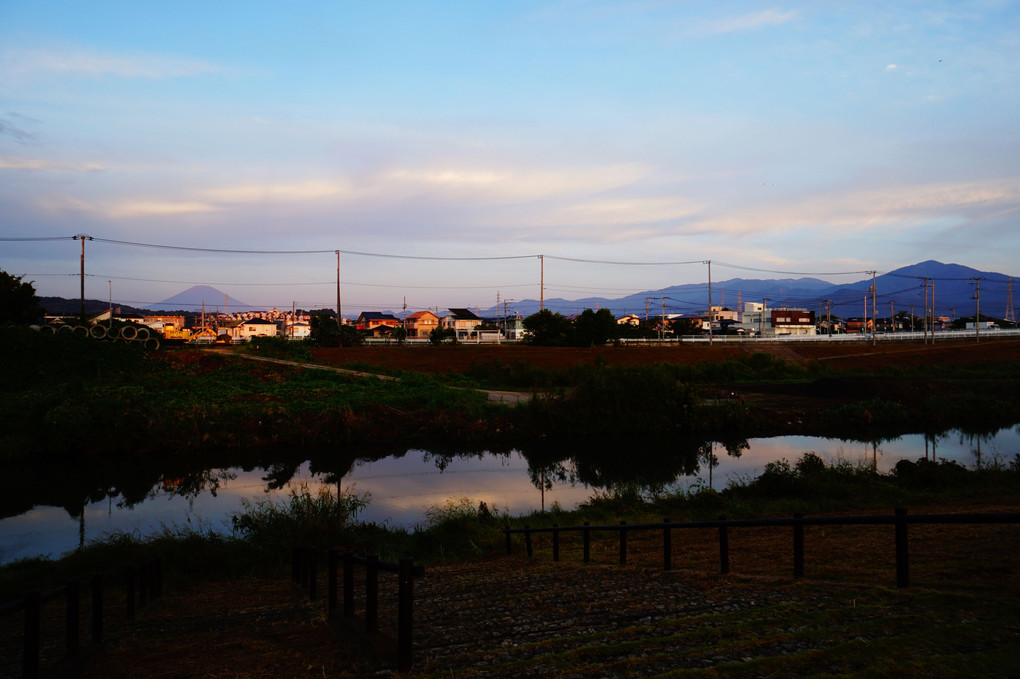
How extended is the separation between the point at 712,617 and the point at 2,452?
26.9m

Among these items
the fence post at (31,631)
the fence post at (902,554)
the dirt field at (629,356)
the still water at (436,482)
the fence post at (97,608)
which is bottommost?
the still water at (436,482)

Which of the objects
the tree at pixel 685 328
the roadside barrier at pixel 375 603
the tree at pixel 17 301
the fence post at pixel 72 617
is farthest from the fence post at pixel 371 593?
the tree at pixel 685 328

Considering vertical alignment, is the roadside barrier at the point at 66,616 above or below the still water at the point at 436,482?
above

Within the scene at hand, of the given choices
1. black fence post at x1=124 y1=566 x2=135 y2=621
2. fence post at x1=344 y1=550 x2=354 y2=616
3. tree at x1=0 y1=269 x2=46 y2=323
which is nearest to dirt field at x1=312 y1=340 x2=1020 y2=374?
tree at x1=0 y1=269 x2=46 y2=323

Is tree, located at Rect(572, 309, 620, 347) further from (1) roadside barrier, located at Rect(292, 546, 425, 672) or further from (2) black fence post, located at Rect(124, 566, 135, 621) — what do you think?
(1) roadside barrier, located at Rect(292, 546, 425, 672)

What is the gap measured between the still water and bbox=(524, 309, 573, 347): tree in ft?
134

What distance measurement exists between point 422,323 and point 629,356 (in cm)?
7147

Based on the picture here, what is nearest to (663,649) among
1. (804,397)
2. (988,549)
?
(988,549)

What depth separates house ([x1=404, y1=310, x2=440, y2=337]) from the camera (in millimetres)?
117562

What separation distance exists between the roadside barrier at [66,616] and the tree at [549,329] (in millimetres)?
60077

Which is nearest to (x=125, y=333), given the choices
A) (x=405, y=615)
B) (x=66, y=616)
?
(x=66, y=616)

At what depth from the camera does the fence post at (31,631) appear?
15.4 feet

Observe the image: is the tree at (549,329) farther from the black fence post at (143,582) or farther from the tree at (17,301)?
the black fence post at (143,582)

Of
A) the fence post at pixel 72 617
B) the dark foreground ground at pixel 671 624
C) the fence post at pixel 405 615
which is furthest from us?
the fence post at pixel 72 617
